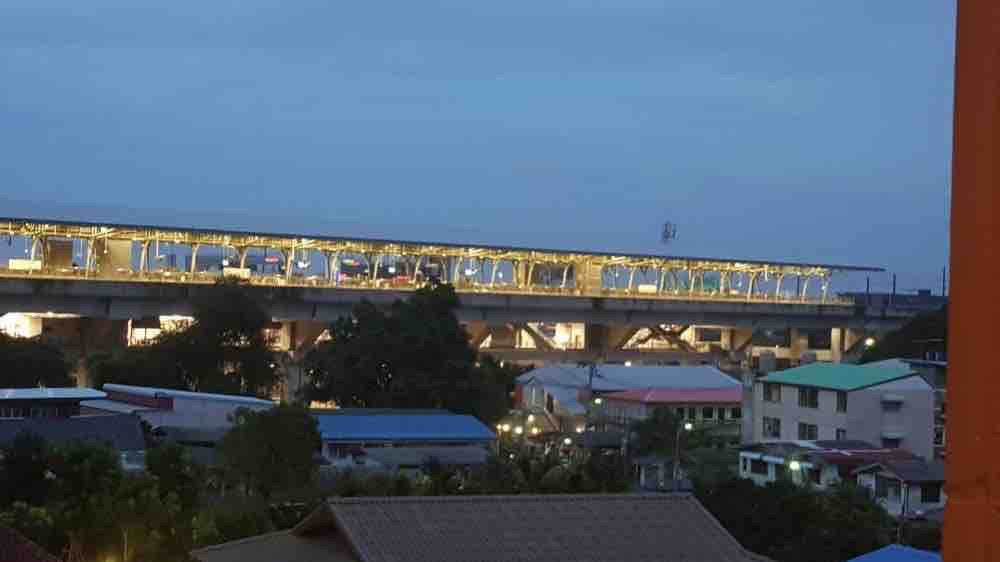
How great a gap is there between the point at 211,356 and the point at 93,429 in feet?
39.6

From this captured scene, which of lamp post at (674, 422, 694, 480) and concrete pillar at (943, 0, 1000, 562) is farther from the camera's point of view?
lamp post at (674, 422, 694, 480)

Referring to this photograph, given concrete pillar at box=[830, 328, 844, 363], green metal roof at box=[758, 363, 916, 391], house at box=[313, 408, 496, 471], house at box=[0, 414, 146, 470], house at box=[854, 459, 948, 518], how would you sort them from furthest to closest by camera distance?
concrete pillar at box=[830, 328, 844, 363], green metal roof at box=[758, 363, 916, 391], house at box=[313, 408, 496, 471], house at box=[0, 414, 146, 470], house at box=[854, 459, 948, 518]

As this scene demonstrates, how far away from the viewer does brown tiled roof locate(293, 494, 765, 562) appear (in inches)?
444

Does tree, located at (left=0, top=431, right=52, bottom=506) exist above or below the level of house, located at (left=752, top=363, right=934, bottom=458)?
below

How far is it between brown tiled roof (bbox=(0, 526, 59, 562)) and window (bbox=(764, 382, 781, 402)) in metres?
19.5

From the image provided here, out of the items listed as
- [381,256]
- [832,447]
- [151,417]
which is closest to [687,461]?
[832,447]

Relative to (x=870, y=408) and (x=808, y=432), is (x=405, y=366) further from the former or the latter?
(x=870, y=408)

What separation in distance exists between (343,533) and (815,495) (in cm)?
864

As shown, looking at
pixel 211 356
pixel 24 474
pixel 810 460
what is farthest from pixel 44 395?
pixel 810 460

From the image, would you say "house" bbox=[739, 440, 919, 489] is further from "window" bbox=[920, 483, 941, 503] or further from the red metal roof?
the red metal roof

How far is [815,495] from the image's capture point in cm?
1788

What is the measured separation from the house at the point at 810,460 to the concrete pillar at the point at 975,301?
762 inches

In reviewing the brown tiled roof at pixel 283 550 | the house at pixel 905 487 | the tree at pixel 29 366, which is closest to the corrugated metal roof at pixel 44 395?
the tree at pixel 29 366

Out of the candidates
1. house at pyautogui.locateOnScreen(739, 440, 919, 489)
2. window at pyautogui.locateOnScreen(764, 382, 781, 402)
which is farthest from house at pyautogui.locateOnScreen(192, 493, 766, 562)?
window at pyautogui.locateOnScreen(764, 382, 781, 402)
